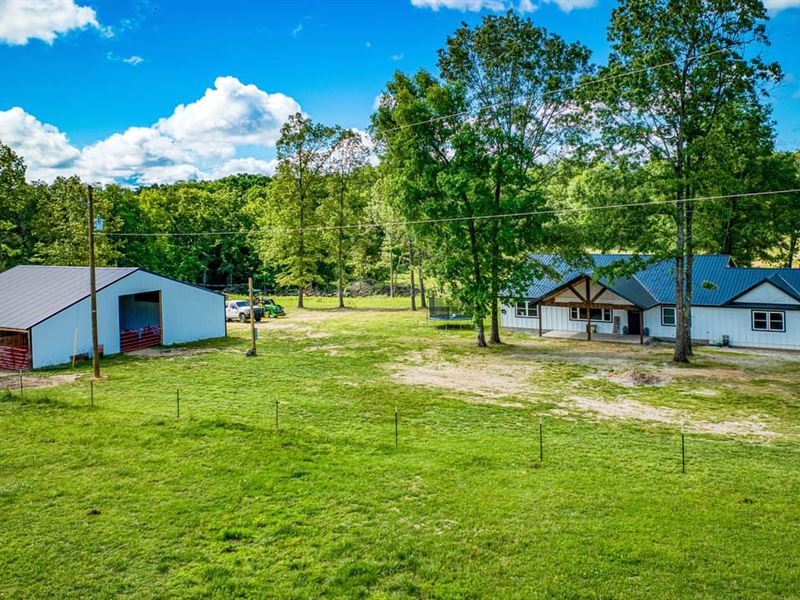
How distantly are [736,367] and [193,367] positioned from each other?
21830mm

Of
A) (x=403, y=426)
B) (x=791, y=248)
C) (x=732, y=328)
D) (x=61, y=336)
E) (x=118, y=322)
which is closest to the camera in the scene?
(x=403, y=426)

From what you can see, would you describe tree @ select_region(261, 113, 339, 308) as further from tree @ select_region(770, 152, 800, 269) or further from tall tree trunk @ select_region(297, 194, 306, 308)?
tree @ select_region(770, 152, 800, 269)

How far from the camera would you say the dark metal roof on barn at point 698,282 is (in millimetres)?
27359

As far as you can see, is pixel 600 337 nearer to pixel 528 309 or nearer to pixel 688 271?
pixel 528 309

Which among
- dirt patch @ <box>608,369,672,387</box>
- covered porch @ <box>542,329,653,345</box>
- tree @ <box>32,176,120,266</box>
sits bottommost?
dirt patch @ <box>608,369,672,387</box>

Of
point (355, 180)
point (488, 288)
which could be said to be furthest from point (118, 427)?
point (355, 180)

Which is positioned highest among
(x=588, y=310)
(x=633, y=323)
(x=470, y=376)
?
(x=588, y=310)

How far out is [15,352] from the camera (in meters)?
22.9

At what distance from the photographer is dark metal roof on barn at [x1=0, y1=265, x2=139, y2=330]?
23484 mm

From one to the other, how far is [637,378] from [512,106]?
14.5m

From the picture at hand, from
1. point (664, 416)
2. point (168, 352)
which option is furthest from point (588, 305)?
point (168, 352)

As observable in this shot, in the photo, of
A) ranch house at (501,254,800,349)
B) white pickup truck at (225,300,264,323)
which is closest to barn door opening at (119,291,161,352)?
white pickup truck at (225,300,264,323)

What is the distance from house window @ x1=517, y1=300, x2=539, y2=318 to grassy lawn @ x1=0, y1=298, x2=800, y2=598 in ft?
44.0

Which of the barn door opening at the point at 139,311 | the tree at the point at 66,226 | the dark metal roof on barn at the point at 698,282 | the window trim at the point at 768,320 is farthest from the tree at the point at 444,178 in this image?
the tree at the point at 66,226
